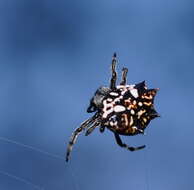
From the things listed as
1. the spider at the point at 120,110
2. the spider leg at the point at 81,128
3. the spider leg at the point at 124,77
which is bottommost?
the spider leg at the point at 81,128

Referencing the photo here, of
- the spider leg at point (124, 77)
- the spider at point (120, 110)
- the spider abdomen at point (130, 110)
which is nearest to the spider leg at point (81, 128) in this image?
the spider at point (120, 110)

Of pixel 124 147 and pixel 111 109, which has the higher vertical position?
pixel 111 109

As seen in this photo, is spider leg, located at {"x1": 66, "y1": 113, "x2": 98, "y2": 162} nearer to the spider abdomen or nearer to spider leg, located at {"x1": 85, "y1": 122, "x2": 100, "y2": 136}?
spider leg, located at {"x1": 85, "y1": 122, "x2": 100, "y2": 136}

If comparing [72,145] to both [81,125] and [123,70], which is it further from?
[123,70]

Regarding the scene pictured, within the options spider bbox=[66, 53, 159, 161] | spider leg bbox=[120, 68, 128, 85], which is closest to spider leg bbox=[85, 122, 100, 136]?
spider bbox=[66, 53, 159, 161]

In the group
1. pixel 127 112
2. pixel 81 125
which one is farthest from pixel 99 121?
pixel 127 112

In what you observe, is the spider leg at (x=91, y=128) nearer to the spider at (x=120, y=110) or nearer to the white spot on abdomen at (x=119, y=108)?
the spider at (x=120, y=110)

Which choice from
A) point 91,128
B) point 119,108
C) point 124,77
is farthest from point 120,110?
point 124,77

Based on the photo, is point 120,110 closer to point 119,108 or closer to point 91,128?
point 119,108
